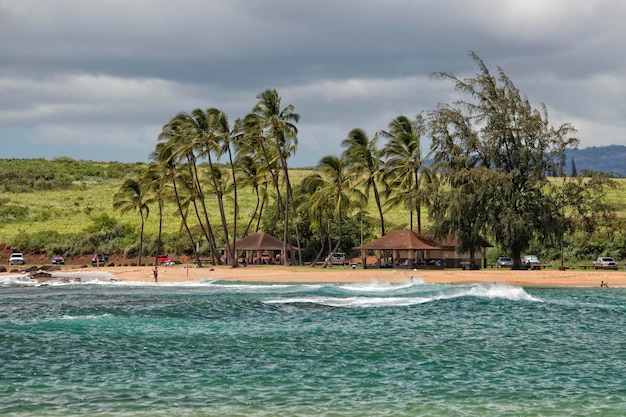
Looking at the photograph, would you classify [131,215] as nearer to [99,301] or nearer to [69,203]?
[69,203]

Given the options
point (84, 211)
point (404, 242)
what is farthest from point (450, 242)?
point (84, 211)

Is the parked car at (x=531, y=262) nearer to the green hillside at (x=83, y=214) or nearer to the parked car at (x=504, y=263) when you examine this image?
the parked car at (x=504, y=263)

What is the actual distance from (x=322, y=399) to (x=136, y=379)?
14.4 feet

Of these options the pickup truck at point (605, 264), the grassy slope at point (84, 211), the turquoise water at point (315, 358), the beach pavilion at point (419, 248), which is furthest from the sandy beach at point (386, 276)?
the grassy slope at point (84, 211)

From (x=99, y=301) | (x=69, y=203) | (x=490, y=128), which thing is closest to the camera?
(x=99, y=301)

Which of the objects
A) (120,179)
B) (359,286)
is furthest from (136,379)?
(120,179)

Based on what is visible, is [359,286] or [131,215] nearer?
[359,286]

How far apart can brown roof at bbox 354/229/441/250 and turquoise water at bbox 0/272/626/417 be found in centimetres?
2722

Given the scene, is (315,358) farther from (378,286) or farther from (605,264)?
(605,264)

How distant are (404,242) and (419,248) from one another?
60.1 inches

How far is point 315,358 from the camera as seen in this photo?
20.1 metres

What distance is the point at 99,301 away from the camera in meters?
38.2

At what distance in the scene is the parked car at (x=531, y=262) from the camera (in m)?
62.8

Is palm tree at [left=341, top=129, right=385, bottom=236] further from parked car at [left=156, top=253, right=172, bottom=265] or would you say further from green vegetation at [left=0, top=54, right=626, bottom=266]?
parked car at [left=156, top=253, right=172, bottom=265]
